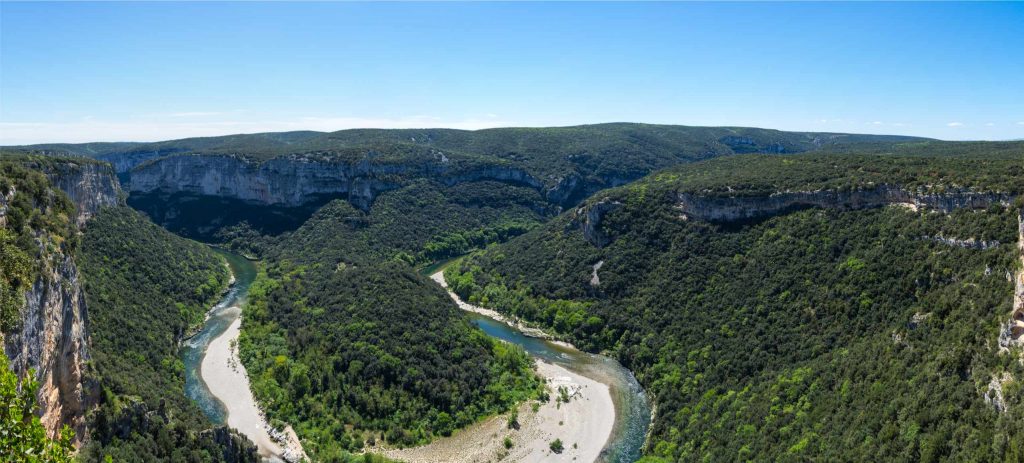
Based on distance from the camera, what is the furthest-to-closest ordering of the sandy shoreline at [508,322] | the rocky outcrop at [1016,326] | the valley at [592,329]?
1. the sandy shoreline at [508,322]
2. the valley at [592,329]
3. the rocky outcrop at [1016,326]

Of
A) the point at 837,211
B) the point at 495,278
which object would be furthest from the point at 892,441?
the point at 495,278

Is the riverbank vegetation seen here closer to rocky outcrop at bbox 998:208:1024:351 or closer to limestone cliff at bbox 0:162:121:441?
limestone cliff at bbox 0:162:121:441

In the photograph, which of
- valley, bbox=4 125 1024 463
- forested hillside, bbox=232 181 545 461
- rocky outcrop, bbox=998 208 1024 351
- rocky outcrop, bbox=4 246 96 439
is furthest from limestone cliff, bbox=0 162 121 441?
rocky outcrop, bbox=998 208 1024 351

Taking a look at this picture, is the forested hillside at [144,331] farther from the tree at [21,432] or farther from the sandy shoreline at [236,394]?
the tree at [21,432]

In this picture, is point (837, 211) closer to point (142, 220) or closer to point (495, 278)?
point (495, 278)

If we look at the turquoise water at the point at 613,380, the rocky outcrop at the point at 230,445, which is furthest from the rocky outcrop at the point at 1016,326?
the rocky outcrop at the point at 230,445
